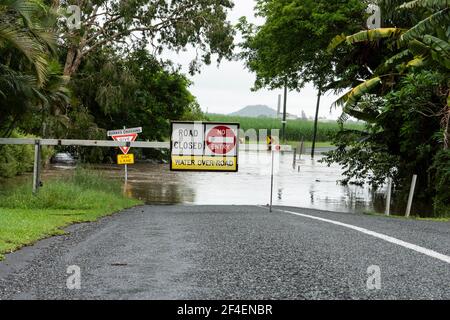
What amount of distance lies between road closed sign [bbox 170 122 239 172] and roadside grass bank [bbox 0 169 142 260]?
2.33 m

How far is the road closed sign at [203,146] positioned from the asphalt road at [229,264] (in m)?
8.16

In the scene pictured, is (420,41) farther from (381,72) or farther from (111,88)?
(111,88)

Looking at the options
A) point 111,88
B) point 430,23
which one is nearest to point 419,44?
point 430,23

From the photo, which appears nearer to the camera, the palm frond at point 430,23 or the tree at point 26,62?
the tree at point 26,62

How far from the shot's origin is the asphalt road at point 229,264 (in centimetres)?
684

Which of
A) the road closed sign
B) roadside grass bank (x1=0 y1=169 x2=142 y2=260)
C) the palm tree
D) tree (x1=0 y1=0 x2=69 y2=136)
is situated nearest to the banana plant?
the palm tree

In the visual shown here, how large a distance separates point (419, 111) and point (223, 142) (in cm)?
A: 803

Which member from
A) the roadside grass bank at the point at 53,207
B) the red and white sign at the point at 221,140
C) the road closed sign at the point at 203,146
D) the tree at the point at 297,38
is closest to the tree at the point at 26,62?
the roadside grass bank at the point at 53,207

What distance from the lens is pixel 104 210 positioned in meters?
17.6

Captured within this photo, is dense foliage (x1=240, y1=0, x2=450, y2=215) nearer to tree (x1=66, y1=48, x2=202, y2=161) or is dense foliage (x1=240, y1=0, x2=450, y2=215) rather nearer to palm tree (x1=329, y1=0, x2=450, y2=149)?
palm tree (x1=329, y1=0, x2=450, y2=149)

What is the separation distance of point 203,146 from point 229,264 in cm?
1271

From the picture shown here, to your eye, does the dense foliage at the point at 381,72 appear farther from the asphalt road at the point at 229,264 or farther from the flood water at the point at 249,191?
the asphalt road at the point at 229,264

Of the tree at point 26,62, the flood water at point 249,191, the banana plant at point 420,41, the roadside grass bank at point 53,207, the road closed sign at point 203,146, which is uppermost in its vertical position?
the banana plant at point 420,41

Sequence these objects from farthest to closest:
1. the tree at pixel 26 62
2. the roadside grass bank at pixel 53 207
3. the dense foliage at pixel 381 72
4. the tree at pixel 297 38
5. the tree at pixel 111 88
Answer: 1. the tree at pixel 111 88
2. the tree at pixel 297 38
3. the dense foliage at pixel 381 72
4. the tree at pixel 26 62
5. the roadside grass bank at pixel 53 207
